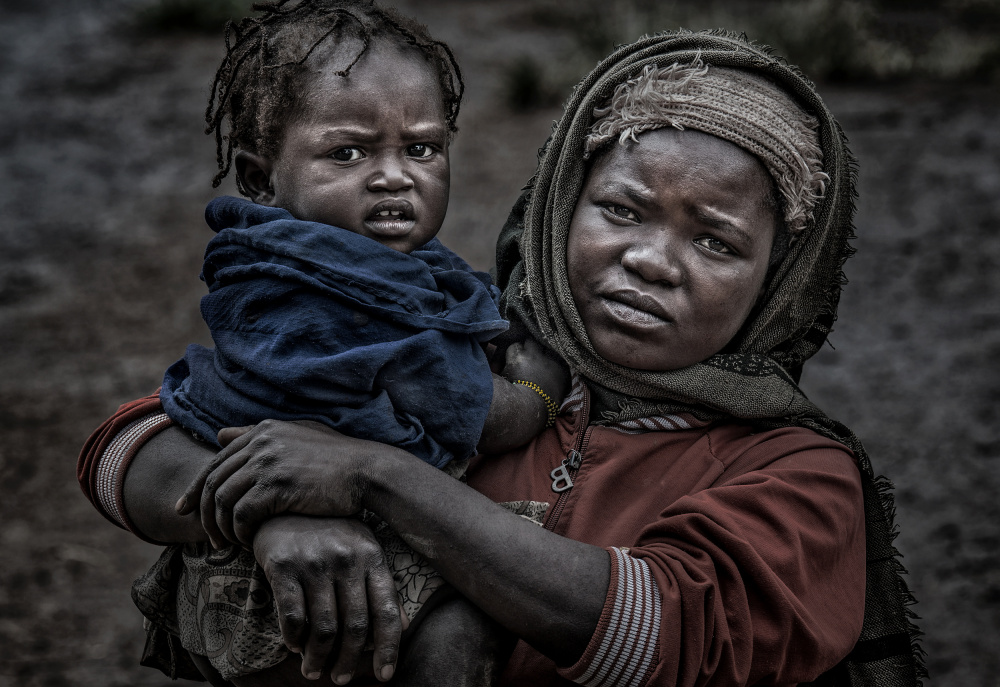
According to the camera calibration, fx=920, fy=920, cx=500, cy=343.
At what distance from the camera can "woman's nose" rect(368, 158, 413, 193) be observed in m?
2.01

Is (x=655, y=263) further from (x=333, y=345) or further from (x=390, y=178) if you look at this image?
(x=333, y=345)

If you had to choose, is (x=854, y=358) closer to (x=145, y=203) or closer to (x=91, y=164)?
(x=145, y=203)

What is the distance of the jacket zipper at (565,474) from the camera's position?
2.08 metres

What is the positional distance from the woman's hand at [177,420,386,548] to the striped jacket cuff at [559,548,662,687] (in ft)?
1.69

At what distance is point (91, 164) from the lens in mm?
9812

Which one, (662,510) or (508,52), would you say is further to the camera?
(508,52)

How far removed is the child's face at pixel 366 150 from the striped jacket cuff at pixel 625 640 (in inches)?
35.7

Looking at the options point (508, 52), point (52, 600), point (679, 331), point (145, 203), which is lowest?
point (52, 600)

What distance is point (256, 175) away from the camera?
218cm

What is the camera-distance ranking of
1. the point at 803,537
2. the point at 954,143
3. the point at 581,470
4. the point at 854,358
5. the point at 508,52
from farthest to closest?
the point at 508,52
the point at 954,143
the point at 854,358
the point at 581,470
the point at 803,537

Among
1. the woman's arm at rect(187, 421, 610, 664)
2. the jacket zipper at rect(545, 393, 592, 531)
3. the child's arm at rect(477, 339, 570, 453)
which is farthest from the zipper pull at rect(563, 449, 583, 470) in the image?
the woman's arm at rect(187, 421, 610, 664)

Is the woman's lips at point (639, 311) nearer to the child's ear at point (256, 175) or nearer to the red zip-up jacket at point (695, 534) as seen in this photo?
the red zip-up jacket at point (695, 534)

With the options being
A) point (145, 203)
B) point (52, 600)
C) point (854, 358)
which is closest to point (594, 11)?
point (145, 203)

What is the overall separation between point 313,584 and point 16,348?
22.8 ft
